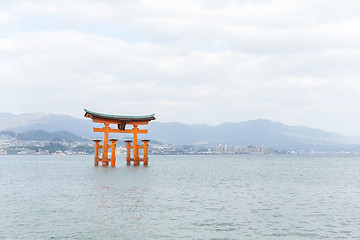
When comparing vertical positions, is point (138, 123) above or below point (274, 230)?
above

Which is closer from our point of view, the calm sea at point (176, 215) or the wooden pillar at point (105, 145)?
the calm sea at point (176, 215)

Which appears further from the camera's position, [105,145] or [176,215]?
[105,145]

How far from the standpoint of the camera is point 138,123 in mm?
63562

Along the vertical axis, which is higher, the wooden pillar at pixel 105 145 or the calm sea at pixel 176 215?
the wooden pillar at pixel 105 145

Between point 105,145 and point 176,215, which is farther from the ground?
point 105,145

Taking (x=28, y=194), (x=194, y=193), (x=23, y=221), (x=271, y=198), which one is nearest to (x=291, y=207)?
(x=271, y=198)

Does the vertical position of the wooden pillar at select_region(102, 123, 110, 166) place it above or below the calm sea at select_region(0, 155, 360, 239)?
above

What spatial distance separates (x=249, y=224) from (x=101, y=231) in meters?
7.12

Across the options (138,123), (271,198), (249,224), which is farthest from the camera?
(138,123)

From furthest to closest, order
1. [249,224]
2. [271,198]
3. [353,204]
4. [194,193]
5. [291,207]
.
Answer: [194,193] → [271,198] → [353,204] → [291,207] → [249,224]

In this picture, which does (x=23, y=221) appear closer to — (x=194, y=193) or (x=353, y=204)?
(x=194, y=193)

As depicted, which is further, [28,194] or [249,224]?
[28,194]

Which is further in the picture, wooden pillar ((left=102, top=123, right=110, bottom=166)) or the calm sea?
wooden pillar ((left=102, top=123, right=110, bottom=166))

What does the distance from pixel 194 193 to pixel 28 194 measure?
13.3 metres
